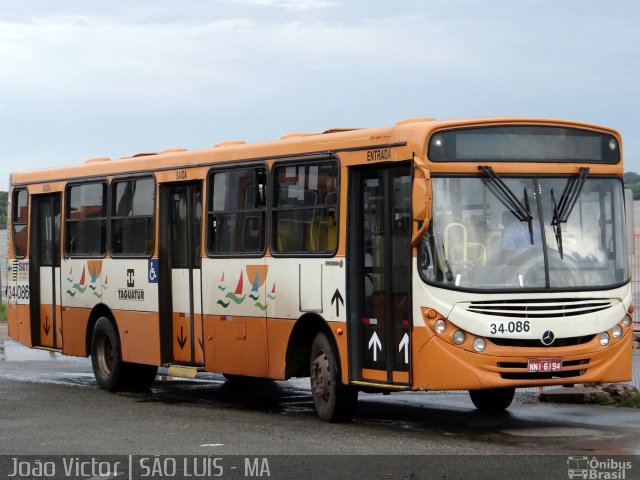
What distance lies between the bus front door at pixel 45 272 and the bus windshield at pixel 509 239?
8.86 meters

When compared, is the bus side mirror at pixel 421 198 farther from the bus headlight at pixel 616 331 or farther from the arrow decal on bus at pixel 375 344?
the bus headlight at pixel 616 331

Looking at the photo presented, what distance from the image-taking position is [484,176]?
1384cm

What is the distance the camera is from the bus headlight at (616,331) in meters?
14.1

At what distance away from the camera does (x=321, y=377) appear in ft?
49.4

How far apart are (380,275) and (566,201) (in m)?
1.93

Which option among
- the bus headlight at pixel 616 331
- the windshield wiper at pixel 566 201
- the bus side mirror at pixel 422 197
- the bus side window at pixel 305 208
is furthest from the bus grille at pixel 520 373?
the bus side window at pixel 305 208

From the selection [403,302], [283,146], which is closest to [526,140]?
[403,302]

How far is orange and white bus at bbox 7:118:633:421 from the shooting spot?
13.6 metres

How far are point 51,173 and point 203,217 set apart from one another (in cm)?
478

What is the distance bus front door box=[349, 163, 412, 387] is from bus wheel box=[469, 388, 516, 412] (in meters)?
2.02

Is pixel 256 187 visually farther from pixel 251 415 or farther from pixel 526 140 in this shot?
→ pixel 526 140

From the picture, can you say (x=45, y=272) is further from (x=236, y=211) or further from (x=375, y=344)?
(x=375, y=344)

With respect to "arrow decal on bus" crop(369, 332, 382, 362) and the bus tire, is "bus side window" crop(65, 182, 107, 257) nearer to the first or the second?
the bus tire

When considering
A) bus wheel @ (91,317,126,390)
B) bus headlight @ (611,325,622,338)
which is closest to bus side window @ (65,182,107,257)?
bus wheel @ (91,317,126,390)
